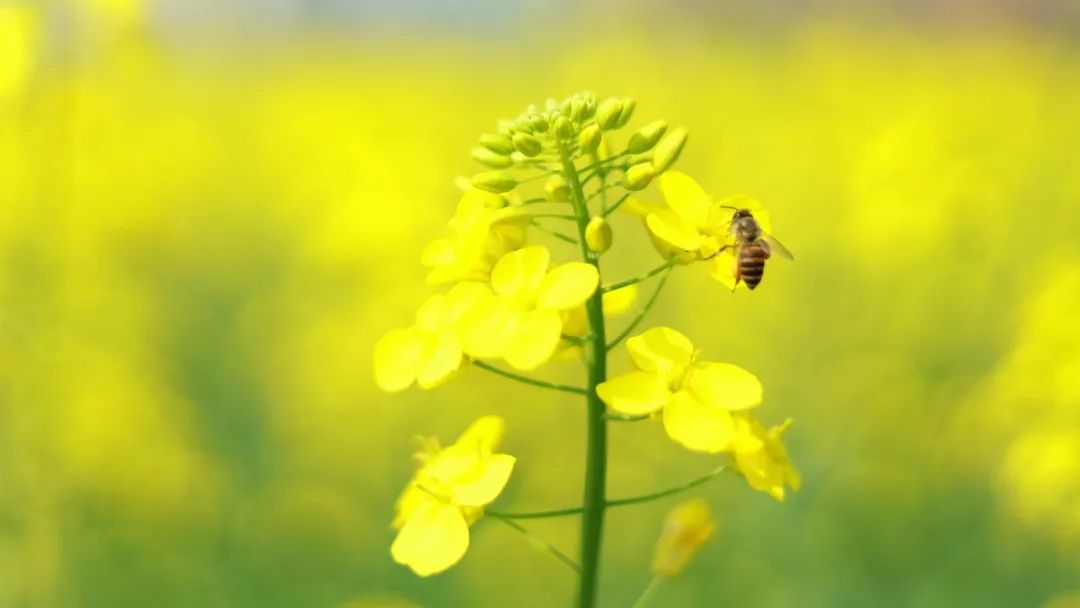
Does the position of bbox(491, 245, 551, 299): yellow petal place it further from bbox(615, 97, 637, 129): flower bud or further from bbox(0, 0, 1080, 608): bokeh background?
bbox(0, 0, 1080, 608): bokeh background

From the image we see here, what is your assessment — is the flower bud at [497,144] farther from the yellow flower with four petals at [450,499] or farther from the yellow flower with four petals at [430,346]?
the yellow flower with four petals at [450,499]

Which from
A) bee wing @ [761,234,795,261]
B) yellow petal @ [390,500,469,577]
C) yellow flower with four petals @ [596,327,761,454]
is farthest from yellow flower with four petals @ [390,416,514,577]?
bee wing @ [761,234,795,261]

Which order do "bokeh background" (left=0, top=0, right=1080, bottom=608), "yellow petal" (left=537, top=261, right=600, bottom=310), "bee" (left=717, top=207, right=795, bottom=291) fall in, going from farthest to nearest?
"bokeh background" (left=0, top=0, right=1080, bottom=608) < "bee" (left=717, top=207, right=795, bottom=291) < "yellow petal" (left=537, top=261, right=600, bottom=310)

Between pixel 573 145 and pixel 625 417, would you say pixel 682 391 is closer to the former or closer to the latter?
pixel 625 417

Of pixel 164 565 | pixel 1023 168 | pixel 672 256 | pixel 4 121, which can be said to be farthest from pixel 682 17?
pixel 672 256

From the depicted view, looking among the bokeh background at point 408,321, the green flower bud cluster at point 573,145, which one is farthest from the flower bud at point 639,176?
the bokeh background at point 408,321

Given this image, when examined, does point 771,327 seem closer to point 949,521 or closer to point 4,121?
point 949,521

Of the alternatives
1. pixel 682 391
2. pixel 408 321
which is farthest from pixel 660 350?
pixel 408 321
